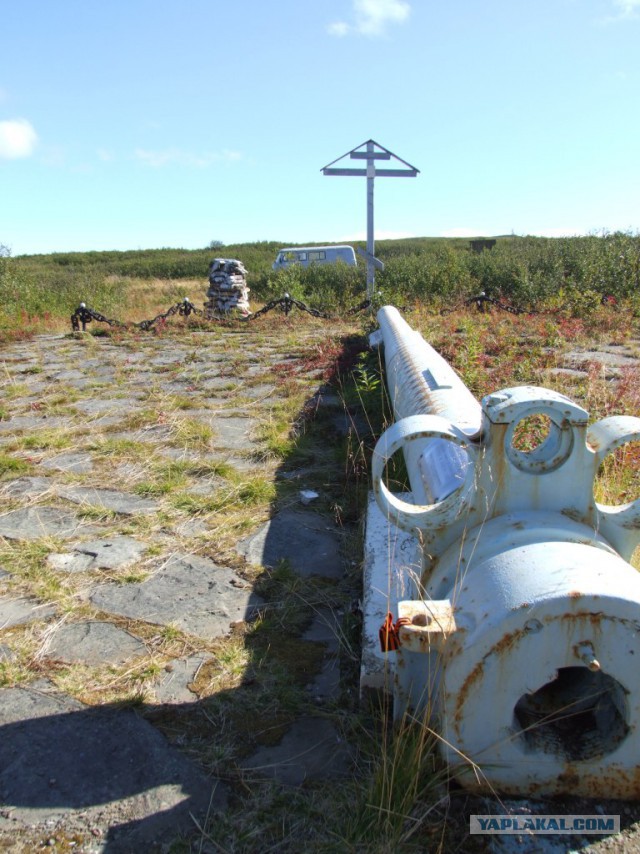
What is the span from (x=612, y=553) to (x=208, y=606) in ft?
5.13

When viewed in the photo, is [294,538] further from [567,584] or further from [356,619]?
[567,584]

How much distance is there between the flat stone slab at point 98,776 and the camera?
4.90 ft

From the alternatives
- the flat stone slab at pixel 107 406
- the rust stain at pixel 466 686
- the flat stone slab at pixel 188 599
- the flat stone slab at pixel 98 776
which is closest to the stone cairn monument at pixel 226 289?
the flat stone slab at pixel 107 406

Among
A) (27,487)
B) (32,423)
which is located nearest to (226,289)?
(32,423)

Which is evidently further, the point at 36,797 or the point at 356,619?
the point at 356,619

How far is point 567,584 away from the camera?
1316mm

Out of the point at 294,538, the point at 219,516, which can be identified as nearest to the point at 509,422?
the point at 294,538

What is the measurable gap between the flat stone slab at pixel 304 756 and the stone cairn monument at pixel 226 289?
10509mm

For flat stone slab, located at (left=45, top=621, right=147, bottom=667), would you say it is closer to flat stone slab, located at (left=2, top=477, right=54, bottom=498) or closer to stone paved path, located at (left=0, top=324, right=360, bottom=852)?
stone paved path, located at (left=0, top=324, right=360, bottom=852)

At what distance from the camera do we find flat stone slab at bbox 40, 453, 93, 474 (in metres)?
4.01

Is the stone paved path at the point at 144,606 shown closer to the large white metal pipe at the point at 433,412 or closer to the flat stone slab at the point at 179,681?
the flat stone slab at the point at 179,681

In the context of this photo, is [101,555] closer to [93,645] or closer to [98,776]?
[93,645]

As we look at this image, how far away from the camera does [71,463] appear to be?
13.5ft

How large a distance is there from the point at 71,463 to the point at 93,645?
217 centimetres
